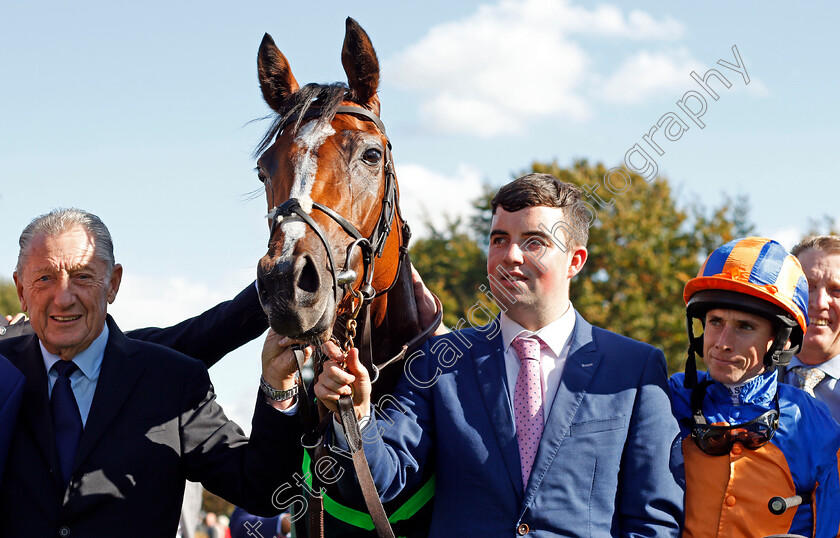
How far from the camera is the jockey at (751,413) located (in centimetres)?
335

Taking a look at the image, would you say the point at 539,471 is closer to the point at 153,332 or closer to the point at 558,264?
the point at 558,264

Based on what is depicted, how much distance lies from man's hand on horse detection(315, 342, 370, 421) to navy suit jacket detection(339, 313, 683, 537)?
11cm

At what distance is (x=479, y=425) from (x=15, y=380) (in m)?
2.03

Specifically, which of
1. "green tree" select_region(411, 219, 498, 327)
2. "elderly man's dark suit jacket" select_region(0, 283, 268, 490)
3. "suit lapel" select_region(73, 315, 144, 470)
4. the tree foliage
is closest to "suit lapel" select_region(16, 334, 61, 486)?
"suit lapel" select_region(73, 315, 144, 470)

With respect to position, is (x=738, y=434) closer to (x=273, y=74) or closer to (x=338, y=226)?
(x=338, y=226)

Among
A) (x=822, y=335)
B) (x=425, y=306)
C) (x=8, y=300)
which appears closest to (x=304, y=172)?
(x=425, y=306)

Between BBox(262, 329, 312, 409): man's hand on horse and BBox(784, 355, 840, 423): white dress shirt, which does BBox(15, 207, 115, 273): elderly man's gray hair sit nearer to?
BBox(262, 329, 312, 409): man's hand on horse

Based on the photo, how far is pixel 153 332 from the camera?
4941 millimetres

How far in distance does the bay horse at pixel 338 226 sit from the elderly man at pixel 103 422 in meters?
0.32

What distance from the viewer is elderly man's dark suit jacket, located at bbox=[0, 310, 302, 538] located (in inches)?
137

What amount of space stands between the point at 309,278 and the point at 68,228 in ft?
4.47

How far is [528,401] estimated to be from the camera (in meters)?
3.46

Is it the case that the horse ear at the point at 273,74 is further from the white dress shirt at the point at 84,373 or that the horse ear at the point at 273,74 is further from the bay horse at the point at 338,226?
the white dress shirt at the point at 84,373

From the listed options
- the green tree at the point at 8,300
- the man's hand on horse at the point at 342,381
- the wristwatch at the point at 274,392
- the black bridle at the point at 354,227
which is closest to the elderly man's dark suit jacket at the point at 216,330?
the wristwatch at the point at 274,392
